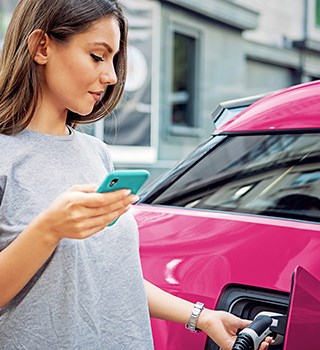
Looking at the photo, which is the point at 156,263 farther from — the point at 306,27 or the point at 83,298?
the point at 306,27

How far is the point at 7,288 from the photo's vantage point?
1.43m

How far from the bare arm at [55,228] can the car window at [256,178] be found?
88 cm

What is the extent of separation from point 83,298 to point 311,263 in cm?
61

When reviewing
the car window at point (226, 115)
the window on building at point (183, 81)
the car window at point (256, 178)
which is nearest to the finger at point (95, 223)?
the car window at point (256, 178)

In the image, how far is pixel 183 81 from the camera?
1190cm

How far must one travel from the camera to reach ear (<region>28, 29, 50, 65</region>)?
158 cm

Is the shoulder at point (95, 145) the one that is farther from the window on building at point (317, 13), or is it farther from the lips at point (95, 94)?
the window on building at point (317, 13)

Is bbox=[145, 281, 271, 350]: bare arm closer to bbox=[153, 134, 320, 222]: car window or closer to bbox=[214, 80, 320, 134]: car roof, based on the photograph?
bbox=[153, 134, 320, 222]: car window

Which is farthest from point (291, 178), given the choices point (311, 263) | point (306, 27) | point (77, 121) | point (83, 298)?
point (306, 27)

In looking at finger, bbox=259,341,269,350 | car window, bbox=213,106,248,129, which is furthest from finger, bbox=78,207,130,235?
car window, bbox=213,106,248,129

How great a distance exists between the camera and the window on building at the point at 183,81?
11625mm

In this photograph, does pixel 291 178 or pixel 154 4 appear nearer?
pixel 291 178

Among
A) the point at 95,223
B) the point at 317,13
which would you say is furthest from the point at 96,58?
the point at 317,13

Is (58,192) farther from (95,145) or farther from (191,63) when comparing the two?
(191,63)
